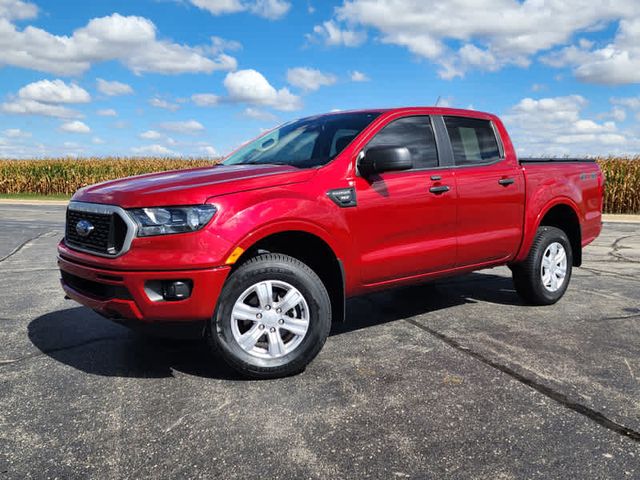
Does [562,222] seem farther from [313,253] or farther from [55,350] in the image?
[55,350]

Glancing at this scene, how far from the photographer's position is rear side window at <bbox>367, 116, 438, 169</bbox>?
4539mm

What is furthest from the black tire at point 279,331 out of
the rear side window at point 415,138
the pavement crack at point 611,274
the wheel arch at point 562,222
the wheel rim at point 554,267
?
the pavement crack at point 611,274

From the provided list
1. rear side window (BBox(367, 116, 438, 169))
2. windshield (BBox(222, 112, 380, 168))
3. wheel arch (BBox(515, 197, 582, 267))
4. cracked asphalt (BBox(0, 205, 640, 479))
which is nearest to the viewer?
cracked asphalt (BBox(0, 205, 640, 479))

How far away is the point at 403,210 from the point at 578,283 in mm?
3808

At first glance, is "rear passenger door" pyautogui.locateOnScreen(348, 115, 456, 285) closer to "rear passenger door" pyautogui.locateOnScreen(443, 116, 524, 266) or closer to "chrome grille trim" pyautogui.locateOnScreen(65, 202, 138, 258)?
"rear passenger door" pyautogui.locateOnScreen(443, 116, 524, 266)

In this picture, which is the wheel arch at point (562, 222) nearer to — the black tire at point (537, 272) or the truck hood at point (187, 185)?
the black tire at point (537, 272)

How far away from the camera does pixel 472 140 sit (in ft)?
17.2


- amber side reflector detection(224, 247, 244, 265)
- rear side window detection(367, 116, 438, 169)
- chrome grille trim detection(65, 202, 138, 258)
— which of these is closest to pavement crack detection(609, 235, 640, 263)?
rear side window detection(367, 116, 438, 169)

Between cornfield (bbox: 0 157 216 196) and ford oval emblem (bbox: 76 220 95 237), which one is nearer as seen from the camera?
ford oval emblem (bbox: 76 220 95 237)

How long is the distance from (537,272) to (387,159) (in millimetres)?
2516

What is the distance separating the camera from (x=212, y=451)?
2.81m

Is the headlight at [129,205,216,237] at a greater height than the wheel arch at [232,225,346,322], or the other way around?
the headlight at [129,205,216,237]

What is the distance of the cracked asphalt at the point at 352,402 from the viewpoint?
2.71m

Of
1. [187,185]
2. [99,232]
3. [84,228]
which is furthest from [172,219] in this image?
[84,228]
